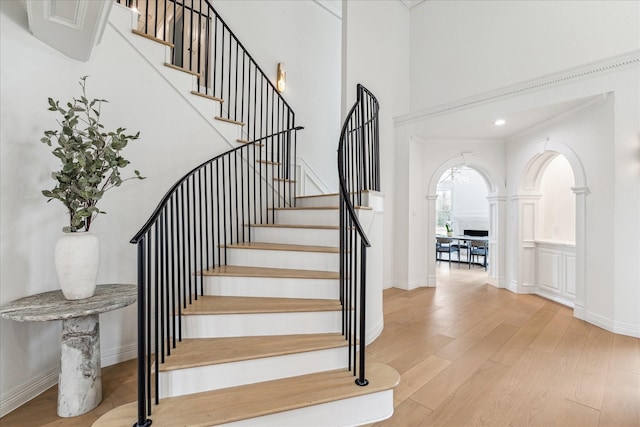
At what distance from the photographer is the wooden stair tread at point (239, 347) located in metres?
1.93

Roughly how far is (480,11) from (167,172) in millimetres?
5208

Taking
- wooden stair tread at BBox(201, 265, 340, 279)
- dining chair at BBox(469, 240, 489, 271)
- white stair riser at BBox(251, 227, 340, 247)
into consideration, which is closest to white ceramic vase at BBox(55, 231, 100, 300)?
wooden stair tread at BBox(201, 265, 340, 279)

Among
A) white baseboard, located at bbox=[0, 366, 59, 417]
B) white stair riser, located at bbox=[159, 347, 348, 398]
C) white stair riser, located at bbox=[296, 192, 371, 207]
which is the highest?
white stair riser, located at bbox=[296, 192, 371, 207]

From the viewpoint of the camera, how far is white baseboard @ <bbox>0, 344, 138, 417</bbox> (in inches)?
78.8

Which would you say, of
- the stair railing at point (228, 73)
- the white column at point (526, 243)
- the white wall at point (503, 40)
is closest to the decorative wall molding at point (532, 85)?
the white wall at point (503, 40)

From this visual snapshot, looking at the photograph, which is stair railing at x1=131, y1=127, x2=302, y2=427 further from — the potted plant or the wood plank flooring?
the wood plank flooring

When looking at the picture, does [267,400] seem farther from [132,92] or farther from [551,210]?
[551,210]

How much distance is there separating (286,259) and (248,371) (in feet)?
3.65

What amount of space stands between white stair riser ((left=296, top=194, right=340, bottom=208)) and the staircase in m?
0.32

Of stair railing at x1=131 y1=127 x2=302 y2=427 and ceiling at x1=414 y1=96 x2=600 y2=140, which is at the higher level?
ceiling at x1=414 y1=96 x2=600 y2=140

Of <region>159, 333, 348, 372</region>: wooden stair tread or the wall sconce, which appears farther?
the wall sconce

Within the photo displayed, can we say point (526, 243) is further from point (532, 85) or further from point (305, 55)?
point (305, 55)

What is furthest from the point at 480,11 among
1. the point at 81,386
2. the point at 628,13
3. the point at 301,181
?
the point at 81,386

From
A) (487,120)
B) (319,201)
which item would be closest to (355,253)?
(319,201)
